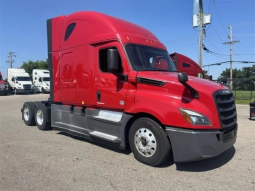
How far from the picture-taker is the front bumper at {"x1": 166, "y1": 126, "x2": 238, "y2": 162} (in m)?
3.99

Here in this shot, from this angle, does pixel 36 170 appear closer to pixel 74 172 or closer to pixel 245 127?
pixel 74 172

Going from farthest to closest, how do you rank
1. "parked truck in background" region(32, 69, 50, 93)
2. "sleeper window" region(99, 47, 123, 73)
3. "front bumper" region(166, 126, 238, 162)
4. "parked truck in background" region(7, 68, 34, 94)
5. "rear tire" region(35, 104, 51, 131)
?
"parked truck in background" region(32, 69, 50, 93)
"parked truck in background" region(7, 68, 34, 94)
"rear tire" region(35, 104, 51, 131)
"sleeper window" region(99, 47, 123, 73)
"front bumper" region(166, 126, 238, 162)

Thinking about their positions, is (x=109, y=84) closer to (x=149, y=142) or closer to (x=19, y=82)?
(x=149, y=142)

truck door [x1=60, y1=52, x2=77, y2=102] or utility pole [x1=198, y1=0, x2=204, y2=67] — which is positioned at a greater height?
utility pole [x1=198, y1=0, x2=204, y2=67]

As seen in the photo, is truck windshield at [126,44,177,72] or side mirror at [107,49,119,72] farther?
truck windshield at [126,44,177,72]

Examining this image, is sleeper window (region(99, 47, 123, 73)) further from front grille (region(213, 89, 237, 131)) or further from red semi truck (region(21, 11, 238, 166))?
front grille (region(213, 89, 237, 131))

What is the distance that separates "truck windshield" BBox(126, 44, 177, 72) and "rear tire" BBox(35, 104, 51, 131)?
4.06m

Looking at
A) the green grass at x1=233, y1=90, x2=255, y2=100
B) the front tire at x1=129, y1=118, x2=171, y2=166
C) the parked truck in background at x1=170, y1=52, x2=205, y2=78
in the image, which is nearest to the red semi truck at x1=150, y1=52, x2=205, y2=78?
the parked truck in background at x1=170, y1=52, x2=205, y2=78

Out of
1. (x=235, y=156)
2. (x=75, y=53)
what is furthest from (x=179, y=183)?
(x=75, y=53)

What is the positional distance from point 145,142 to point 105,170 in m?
0.92

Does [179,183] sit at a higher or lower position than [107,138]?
lower

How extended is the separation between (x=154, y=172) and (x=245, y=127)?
5.75 m

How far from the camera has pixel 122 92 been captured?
197 inches

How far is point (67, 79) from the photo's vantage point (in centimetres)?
651
